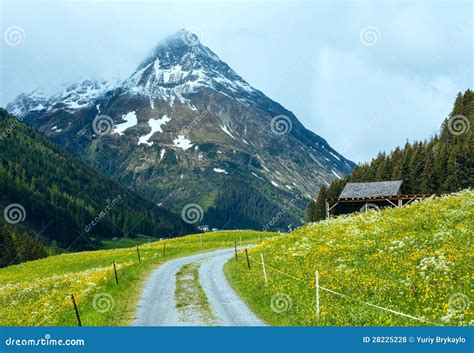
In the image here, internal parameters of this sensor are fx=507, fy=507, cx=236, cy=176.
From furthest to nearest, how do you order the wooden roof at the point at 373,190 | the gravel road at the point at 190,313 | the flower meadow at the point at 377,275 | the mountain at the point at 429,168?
the mountain at the point at 429,168, the wooden roof at the point at 373,190, the gravel road at the point at 190,313, the flower meadow at the point at 377,275

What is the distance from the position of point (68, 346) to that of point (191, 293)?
15.6 m

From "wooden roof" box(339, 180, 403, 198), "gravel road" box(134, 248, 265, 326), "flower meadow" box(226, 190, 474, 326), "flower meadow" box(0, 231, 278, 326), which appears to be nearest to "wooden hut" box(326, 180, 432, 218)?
"wooden roof" box(339, 180, 403, 198)

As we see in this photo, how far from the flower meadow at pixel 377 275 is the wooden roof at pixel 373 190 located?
34.1 metres

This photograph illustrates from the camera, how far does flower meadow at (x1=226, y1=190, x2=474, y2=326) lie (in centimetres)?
2255

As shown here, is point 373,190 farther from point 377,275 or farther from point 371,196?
point 377,275

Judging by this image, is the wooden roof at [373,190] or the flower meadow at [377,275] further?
the wooden roof at [373,190]

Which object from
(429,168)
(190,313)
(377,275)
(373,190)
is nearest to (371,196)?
(373,190)

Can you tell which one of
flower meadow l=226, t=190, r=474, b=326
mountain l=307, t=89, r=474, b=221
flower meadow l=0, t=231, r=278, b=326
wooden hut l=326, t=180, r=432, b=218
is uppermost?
mountain l=307, t=89, r=474, b=221

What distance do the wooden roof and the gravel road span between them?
4092 centimetres

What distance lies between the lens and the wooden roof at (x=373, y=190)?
81.4m

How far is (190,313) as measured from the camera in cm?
2814

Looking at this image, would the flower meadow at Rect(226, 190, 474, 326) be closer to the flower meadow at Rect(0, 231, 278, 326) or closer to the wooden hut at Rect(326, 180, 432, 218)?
the flower meadow at Rect(0, 231, 278, 326)

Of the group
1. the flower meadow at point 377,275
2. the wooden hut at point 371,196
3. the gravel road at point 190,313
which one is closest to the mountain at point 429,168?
the wooden hut at point 371,196

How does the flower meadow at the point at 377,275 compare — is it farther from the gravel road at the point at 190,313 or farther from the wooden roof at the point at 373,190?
the wooden roof at the point at 373,190
